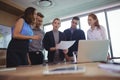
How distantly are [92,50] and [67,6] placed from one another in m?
3.34

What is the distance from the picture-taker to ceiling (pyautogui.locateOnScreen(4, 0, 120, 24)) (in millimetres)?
3969

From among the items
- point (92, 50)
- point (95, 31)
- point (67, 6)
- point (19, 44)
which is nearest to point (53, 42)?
point (95, 31)

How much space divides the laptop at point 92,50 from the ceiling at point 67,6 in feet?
9.77

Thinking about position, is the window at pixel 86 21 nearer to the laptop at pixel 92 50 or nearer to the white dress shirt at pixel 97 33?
the white dress shirt at pixel 97 33

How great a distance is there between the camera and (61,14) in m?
4.65

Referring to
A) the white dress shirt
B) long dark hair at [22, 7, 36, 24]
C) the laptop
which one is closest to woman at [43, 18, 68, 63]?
the white dress shirt

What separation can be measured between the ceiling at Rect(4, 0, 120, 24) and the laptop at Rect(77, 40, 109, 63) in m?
2.98

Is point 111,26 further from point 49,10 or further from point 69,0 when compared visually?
point 49,10

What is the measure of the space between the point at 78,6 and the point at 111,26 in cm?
117

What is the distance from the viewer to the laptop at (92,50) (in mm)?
1230

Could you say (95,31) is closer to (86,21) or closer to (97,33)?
(97,33)

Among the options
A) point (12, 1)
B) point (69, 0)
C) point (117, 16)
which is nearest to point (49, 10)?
point (69, 0)

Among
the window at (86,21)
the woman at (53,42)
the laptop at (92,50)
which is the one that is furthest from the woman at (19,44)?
the window at (86,21)

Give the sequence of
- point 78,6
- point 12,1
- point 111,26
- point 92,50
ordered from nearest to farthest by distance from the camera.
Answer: point 92,50 → point 12,1 → point 111,26 → point 78,6
